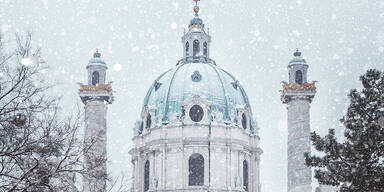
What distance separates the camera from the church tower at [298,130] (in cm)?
5341

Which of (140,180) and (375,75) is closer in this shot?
(375,75)

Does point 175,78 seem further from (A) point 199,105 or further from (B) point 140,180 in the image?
(B) point 140,180

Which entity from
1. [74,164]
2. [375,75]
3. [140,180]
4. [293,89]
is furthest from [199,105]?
[74,164]

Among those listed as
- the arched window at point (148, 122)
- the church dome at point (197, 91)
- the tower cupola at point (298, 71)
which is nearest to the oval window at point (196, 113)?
the church dome at point (197, 91)

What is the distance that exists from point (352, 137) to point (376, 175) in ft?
5.91

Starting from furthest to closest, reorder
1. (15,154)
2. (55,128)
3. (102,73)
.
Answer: (102,73), (55,128), (15,154)

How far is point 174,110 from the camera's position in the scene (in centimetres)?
7075

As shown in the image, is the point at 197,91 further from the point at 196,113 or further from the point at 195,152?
the point at 195,152

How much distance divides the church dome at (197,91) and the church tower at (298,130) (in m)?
15.2

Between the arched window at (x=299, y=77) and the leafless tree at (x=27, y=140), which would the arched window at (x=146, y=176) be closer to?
the arched window at (x=299, y=77)

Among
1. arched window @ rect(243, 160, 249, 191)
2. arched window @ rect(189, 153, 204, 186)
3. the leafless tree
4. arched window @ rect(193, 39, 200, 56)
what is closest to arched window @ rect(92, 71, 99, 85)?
arched window @ rect(189, 153, 204, 186)

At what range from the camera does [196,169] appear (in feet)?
224

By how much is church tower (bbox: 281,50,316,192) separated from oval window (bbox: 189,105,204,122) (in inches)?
598

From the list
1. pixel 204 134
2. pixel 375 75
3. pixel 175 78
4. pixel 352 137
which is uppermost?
pixel 175 78
